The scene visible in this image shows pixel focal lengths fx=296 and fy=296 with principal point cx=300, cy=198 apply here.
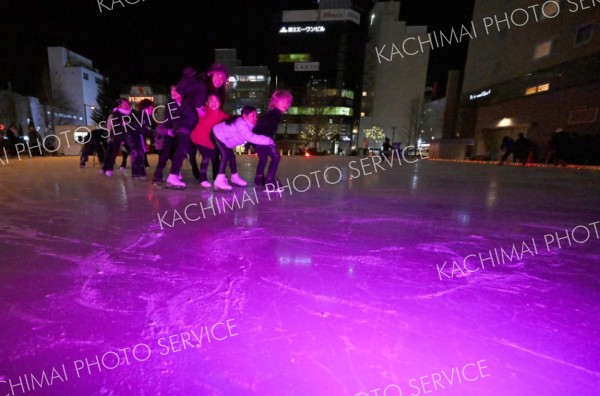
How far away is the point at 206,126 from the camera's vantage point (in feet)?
12.3

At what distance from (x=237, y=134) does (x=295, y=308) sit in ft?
9.44

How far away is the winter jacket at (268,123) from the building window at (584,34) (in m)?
15.9

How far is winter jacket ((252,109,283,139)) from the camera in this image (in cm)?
375

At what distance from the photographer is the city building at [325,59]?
4584 centimetres

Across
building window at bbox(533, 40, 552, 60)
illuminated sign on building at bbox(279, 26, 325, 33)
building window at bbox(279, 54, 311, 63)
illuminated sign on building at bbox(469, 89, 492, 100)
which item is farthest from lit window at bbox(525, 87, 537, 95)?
illuminated sign on building at bbox(279, 26, 325, 33)

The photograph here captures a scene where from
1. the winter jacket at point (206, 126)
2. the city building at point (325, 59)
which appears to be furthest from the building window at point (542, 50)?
the city building at point (325, 59)

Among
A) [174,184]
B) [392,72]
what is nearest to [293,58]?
[392,72]

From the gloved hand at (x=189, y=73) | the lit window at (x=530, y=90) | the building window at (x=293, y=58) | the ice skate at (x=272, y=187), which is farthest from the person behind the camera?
the building window at (x=293, y=58)

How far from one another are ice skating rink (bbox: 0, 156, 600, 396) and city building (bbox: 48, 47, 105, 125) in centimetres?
4074

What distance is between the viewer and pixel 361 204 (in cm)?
297

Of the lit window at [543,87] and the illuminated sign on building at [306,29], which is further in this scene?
the illuminated sign on building at [306,29]
